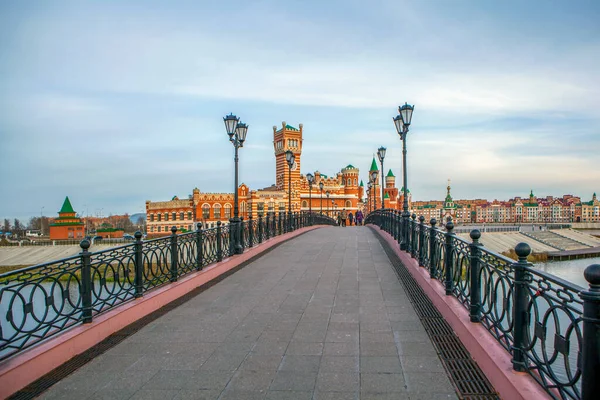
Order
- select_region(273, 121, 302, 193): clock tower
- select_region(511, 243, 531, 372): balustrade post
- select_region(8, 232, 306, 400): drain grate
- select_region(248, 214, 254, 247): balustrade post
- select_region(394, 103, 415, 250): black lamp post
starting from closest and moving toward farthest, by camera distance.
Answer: select_region(511, 243, 531, 372): balustrade post
select_region(8, 232, 306, 400): drain grate
select_region(394, 103, 415, 250): black lamp post
select_region(248, 214, 254, 247): balustrade post
select_region(273, 121, 302, 193): clock tower

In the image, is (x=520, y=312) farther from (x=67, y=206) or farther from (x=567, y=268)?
(x=67, y=206)

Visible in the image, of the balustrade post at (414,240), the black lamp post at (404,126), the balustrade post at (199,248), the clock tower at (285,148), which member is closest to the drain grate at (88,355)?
the balustrade post at (199,248)

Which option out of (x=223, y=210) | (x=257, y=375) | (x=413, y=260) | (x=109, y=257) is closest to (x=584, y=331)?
(x=257, y=375)

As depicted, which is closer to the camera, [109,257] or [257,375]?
[257,375]

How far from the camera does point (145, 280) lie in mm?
6344

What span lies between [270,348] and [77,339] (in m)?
2.16

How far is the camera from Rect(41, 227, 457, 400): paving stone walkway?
3441 mm

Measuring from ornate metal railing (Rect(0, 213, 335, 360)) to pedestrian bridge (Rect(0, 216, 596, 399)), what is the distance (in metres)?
0.06

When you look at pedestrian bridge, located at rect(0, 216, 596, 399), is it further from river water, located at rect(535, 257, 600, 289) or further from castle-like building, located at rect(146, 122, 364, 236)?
castle-like building, located at rect(146, 122, 364, 236)

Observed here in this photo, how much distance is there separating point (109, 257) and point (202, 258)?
2.90m

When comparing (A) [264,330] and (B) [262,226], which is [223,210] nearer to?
(B) [262,226]

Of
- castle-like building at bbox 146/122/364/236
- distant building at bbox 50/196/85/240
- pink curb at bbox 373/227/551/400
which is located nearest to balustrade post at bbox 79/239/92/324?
pink curb at bbox 373/227/551/400

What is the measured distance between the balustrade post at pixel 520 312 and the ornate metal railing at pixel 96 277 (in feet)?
14.0

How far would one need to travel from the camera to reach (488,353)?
11.7 feet
